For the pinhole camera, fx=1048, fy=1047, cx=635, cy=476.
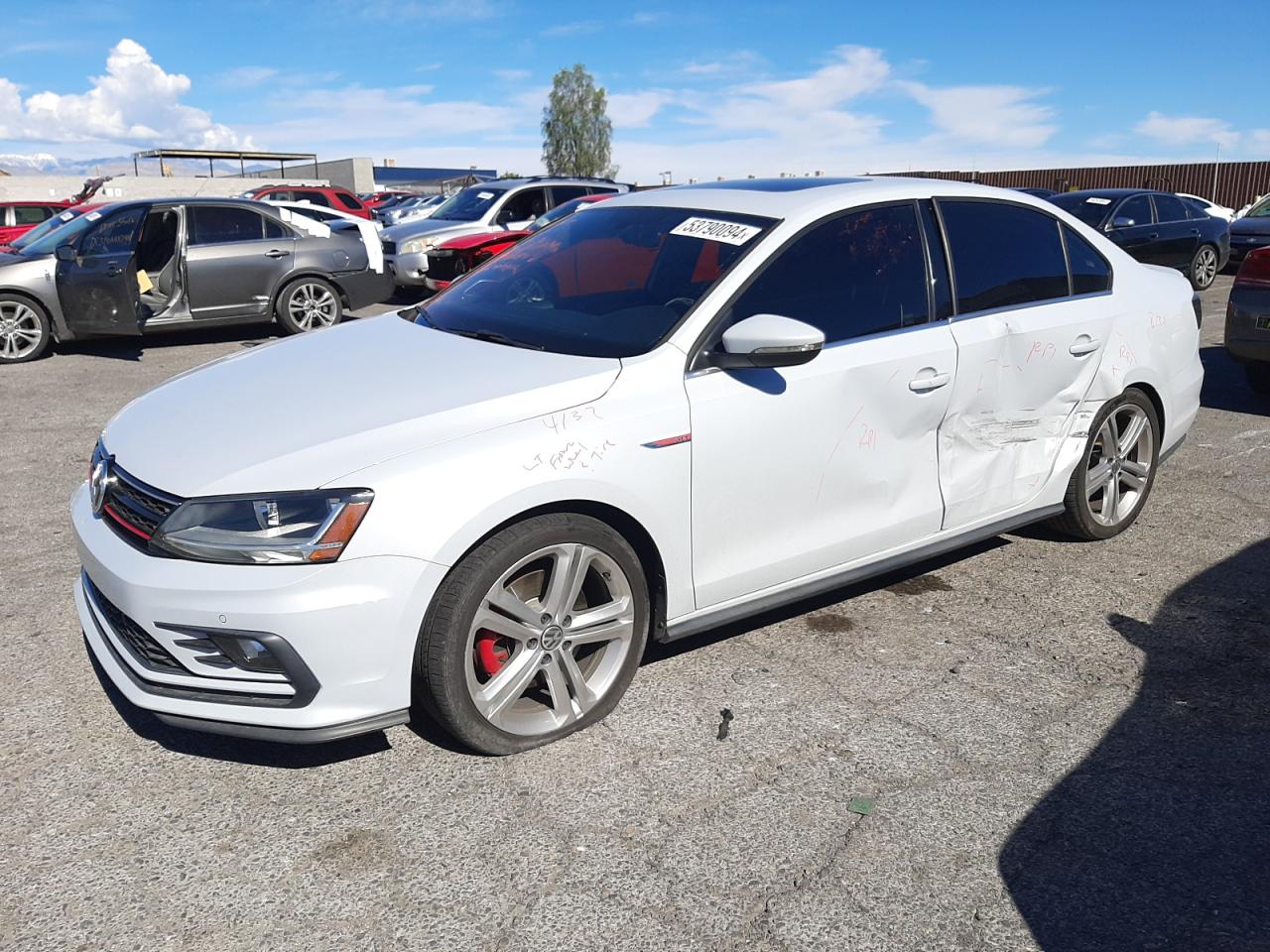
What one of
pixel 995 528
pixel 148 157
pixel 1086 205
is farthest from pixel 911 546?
pixel 148 157

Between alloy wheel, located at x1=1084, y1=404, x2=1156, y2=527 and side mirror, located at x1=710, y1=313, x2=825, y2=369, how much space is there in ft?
6.67

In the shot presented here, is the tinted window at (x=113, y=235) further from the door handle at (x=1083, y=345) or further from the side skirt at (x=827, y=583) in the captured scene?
the door handle at (x=1083, y=345)

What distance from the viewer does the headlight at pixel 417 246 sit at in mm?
13705

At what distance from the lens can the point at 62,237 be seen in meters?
10.4

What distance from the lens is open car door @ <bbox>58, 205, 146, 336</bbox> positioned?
932cm

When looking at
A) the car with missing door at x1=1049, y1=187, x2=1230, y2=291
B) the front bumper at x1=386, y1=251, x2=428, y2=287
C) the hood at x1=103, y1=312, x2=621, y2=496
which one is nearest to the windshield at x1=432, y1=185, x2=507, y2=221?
the front bumper at x1=386, y1=251, x2=428, y2=287

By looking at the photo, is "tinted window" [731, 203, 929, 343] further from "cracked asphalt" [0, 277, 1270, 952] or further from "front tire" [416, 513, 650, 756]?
"cracked asphalt" [0, 277, 1270, 952]

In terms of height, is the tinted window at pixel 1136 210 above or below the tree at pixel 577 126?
below

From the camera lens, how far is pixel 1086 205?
15.2 meters

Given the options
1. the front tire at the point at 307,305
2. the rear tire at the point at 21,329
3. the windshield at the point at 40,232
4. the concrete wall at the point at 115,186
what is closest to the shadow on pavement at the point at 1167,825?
the front tire at the point at 307,305

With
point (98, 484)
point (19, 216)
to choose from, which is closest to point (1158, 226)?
point (98, 484)

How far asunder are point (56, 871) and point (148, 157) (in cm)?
4987

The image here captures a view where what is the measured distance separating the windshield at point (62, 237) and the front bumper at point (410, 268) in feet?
12.9

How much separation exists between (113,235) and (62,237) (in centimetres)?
62
